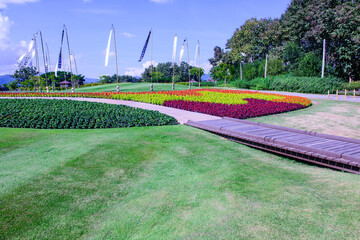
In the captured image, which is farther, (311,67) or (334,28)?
(334,28)

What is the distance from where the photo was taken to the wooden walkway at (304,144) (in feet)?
19.8

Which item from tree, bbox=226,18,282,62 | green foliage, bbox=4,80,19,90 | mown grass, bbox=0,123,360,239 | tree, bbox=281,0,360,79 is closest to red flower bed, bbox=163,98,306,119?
mown grass, bbox=0,123,360,239

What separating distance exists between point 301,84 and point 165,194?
28.3 meters

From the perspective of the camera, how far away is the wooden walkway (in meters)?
6.05

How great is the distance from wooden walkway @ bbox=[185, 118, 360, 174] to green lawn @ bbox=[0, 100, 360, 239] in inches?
11.4

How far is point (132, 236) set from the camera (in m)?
3.52

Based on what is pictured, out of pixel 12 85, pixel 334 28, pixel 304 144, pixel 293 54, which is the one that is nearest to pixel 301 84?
pixel 334 28

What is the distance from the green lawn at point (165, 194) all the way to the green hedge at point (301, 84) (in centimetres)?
2388

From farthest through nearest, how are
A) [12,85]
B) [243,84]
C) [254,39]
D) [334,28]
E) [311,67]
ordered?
[254,39]
[12,85]
[334,28]
[243,84]
[311,67]

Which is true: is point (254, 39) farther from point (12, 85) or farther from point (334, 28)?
point (12, 85)

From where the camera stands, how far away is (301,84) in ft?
95.5

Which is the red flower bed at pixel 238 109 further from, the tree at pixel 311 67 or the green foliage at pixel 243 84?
the tree at pixel 311 67

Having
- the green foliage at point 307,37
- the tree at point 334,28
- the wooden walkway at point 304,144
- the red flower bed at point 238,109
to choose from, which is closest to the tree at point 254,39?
the green foliage at point 307,37

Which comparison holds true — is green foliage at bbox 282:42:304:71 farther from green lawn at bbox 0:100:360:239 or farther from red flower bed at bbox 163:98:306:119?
green lawn at bbox 0:100:360:239
